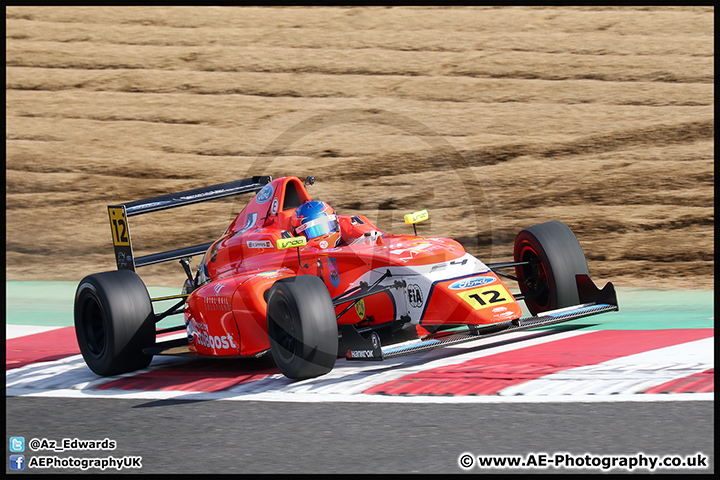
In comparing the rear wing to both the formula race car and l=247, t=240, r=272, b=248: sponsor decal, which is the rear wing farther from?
l=247, t=240, r=272, b=248: sponsor decal

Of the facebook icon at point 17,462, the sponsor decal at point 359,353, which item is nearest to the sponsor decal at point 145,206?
the sponsor decal at point 359,353

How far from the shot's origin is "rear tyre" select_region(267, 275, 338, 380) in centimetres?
631

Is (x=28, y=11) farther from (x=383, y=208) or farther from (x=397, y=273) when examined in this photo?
(x=397, y=273)

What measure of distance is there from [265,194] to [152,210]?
108cm

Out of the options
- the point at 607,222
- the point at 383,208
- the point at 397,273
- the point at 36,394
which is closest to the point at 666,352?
the point at 397,273

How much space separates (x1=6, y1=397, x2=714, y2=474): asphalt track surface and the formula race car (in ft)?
2.37

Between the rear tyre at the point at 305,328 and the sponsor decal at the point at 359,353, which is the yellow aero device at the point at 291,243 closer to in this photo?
the rear tyre at the point at 305,328

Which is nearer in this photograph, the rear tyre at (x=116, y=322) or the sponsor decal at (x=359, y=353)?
the sponsor decal at (x=359, y=353)

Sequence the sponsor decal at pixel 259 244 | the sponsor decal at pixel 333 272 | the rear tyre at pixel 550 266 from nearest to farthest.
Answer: the sponsor decal at pixel 333 272 < the sponsor decal at pixel 259 244 < the rear tyre at pixel 550 266

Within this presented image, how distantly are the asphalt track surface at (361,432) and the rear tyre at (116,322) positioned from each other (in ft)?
3.30

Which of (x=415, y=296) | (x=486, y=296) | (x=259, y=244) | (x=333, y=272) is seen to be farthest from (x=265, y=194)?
(x=486, y=296)

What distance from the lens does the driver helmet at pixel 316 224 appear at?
25.5ft

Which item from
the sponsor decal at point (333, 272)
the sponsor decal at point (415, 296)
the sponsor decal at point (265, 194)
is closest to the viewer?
the sponsor decal at point (415, 296)

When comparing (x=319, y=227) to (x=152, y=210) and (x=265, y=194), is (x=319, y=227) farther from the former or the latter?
(x=152, y=210)
